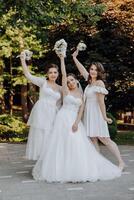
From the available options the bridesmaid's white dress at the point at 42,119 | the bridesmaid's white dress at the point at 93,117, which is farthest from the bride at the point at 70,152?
the bridesmaid's white dress at the point at 93,117

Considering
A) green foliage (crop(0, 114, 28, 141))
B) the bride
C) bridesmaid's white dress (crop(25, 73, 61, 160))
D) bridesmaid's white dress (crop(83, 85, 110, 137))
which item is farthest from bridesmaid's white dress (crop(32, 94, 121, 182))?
green foliage (crop(0, 114, 28, 141))

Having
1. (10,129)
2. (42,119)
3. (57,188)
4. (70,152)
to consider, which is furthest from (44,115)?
(10,129)

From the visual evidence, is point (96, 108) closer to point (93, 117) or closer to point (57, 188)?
point (93, 117)

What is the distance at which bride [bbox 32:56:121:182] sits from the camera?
7.77 meters

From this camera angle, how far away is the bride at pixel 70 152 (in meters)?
7.77

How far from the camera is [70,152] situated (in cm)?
782

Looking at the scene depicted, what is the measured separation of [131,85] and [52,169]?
434 inches

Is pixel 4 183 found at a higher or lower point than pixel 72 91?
lower

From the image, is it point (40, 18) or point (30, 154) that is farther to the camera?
point (40, 18)

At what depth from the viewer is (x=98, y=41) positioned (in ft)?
58.4

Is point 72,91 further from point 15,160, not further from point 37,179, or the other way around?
point 15,160

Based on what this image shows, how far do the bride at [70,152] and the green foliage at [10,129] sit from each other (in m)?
7.33

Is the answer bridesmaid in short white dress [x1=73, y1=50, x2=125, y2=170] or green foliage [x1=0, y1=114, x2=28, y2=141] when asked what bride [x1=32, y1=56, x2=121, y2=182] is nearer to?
bridesmaid in short white dress [x1=73, y1=50, x2=125, y2=170]

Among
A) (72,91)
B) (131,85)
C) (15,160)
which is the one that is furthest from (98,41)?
(72,91)
